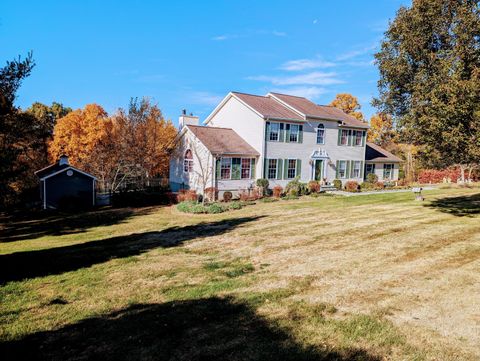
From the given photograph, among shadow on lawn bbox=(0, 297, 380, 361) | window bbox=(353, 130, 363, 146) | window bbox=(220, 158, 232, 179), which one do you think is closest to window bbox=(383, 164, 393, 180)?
window bbox=(353, 130, 363, 146)

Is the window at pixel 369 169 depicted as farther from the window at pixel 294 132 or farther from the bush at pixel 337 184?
the window at pixel 294 132

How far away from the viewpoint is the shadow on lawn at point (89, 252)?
9.47m

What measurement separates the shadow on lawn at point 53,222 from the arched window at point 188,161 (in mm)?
5897

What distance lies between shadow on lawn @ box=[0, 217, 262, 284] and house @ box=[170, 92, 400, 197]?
9816 mm

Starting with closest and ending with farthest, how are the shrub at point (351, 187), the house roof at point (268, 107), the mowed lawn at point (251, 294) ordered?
the mowed lawn at point (251, 294) → the house roof at point (268, 107) → the shrub at point (351, 187)

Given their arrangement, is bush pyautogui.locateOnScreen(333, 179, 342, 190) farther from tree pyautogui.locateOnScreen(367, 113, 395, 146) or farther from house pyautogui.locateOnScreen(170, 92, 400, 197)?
tree pyautogui.locateOnScreen(367, 113, 395, 146)

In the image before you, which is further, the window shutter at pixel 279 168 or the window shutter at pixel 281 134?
the window shutter at pixel 279 168

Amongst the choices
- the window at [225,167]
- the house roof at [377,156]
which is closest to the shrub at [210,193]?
the window at [225,167]

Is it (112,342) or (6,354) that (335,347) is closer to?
(112,342)

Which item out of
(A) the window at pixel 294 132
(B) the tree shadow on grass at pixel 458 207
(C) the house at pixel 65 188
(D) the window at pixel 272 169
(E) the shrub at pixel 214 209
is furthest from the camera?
(A) the window at pixel 294 132

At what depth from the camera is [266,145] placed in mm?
27062

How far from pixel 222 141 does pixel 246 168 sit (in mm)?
3062

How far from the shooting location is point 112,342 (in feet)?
17.5

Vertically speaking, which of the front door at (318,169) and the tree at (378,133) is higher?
the tree at (378,133)
